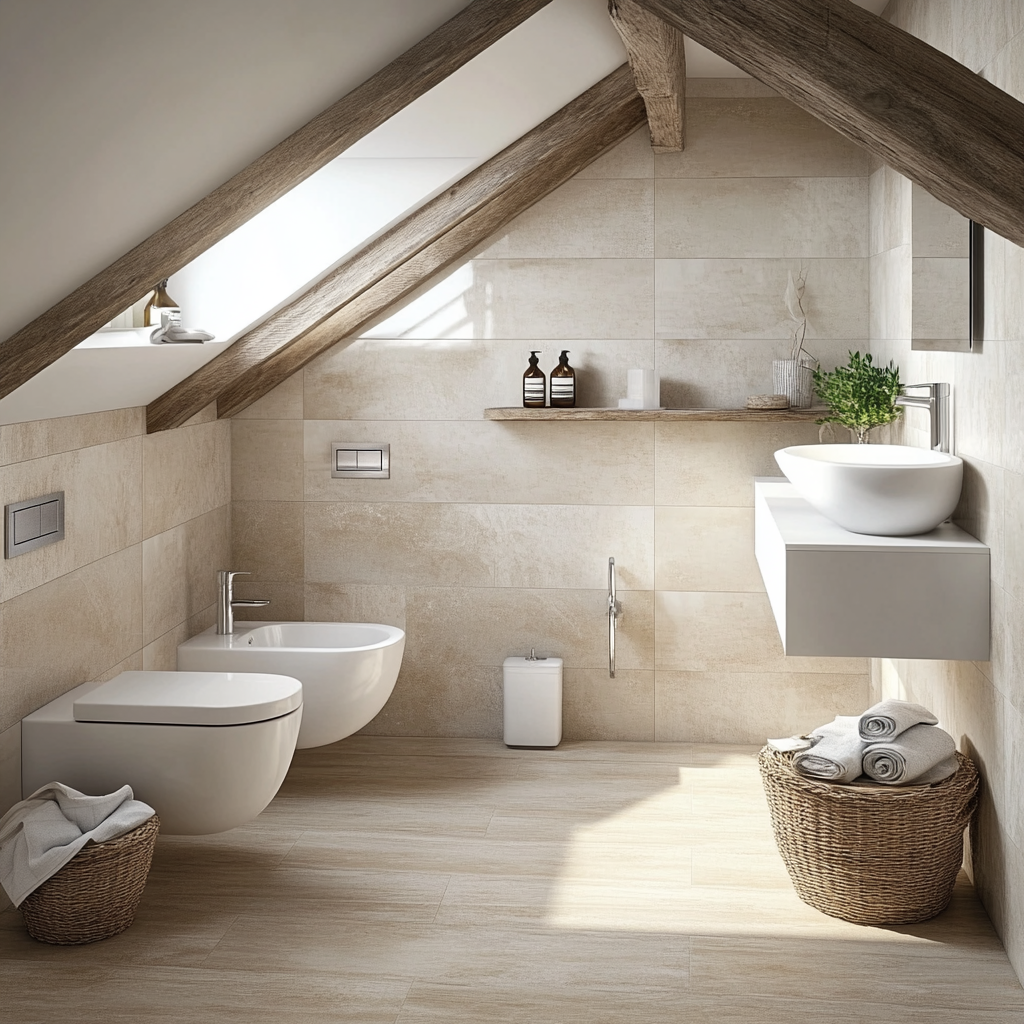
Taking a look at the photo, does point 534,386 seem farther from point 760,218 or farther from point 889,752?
point 889,752

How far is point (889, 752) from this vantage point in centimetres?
276

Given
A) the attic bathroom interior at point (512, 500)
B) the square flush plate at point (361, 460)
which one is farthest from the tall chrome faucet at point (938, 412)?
the square flush plate at point (361, 460)

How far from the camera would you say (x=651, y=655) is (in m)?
4.25

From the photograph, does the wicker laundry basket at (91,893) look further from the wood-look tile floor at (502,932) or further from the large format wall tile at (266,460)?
the large format wall tile at (266,460)

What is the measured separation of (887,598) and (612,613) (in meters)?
1.57

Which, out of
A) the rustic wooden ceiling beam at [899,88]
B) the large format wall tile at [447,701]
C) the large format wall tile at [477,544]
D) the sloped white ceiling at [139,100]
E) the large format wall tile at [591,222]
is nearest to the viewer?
the sloped white ceiling at [139,100]

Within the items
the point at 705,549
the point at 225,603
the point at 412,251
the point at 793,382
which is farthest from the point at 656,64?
the point at 225,603

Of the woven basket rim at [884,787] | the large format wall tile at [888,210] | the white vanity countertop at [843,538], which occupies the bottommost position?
the woven basket rim at [884,787]

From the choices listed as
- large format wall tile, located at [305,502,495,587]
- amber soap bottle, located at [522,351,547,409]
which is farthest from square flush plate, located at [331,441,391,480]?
amber soap bottle, located at [522,351,547,409]

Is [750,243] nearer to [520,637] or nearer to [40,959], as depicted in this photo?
[520,637]

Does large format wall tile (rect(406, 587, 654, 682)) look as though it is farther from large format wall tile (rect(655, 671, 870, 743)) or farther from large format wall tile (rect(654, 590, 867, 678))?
large format wall tile (rect(655, 671, 870, 743))

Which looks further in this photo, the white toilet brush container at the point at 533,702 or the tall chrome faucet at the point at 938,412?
the white toilet brush container at the point at 533,702

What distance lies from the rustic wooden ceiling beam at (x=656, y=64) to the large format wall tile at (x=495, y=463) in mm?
1039

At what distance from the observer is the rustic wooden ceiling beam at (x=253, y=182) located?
7.91 feet
